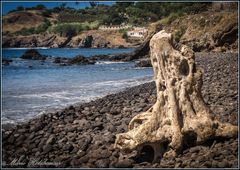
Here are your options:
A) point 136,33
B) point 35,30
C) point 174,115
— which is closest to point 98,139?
point 174,115

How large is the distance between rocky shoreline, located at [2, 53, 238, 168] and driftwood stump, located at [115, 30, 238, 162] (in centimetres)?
22

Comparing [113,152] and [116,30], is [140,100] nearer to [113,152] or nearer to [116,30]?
[113,152]

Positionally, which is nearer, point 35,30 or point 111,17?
point 111,17

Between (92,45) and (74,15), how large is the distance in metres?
49.0

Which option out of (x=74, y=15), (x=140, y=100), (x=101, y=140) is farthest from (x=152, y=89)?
(x=74, y=15)

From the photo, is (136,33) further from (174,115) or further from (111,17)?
(174,115)

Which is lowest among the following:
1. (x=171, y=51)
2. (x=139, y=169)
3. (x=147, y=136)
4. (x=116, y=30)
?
(x=139, y=169)

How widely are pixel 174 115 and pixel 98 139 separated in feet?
7.41

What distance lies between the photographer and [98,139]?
8469 millimetres

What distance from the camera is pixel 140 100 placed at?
1283 centimetres

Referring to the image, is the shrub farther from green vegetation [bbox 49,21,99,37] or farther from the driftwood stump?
the driftwood stump

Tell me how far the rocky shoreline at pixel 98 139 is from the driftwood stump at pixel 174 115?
22 centimetres

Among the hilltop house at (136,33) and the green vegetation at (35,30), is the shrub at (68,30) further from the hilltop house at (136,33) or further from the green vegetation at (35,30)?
the hilltop house at (136,33)

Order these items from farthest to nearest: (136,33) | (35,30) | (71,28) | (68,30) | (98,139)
Answer: (35,30)
(71,28)
(68,30)
(136,33)
(98,139)
